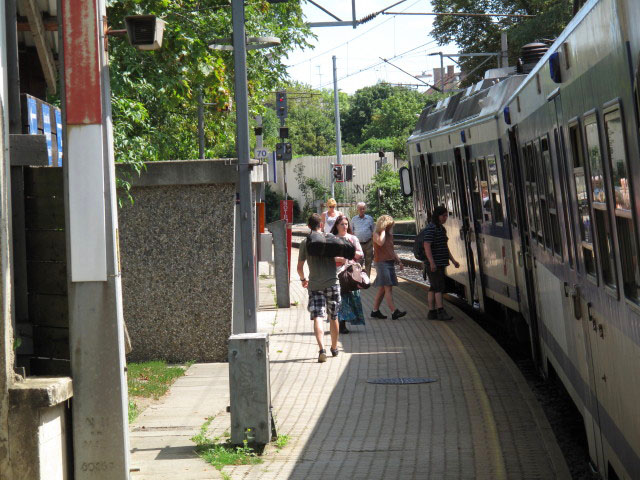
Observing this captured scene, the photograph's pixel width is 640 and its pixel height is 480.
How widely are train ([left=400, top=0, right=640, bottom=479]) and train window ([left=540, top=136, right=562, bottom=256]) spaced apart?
10mm

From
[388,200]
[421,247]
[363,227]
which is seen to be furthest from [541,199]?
[388,200]

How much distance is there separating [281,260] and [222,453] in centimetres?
1031

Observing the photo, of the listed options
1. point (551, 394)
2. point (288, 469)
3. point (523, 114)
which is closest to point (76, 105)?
point (288, 469)

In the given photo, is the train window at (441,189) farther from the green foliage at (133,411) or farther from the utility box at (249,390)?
the utility box at (249,390)

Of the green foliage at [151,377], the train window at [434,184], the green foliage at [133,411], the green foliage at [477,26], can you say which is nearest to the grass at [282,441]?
the green foliage at [133,411]

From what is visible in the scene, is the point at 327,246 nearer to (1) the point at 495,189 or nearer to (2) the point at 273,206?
(1) the point at 495,189

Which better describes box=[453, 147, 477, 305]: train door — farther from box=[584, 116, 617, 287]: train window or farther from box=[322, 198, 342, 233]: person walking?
box=[584, 116, 617, 287]: train window

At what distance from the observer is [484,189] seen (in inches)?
544

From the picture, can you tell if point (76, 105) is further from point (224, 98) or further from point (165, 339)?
point (224, 98)

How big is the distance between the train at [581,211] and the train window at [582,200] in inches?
0.4

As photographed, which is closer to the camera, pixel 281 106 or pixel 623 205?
pixel 623 205

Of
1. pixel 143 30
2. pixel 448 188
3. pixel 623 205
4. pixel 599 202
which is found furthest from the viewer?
pixel 448 188

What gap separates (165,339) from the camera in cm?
1266

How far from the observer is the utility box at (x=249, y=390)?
8.15 metres
